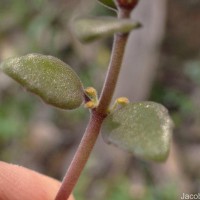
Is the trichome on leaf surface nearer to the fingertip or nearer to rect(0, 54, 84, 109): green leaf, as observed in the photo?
rect(0, 54, 84, 109): green leaf

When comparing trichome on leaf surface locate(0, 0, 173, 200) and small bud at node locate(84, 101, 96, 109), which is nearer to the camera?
trichome on leaf surface locate(0, 0, 173, 200)

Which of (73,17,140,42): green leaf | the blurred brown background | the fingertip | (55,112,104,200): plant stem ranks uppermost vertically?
(73,17,140,42): green leaf

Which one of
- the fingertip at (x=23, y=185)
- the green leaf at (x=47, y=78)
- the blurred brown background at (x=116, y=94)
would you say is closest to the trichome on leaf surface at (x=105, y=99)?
the green leaf at (x=47, y=78)

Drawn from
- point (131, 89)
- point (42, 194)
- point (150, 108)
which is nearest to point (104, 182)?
point (131, 89)

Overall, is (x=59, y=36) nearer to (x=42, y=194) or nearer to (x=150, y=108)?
(x=42, y=194)

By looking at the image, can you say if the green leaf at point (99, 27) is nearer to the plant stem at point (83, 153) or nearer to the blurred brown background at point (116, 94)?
the plant stem at point (83, 153)

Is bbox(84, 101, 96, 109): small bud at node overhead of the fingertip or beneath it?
overhead

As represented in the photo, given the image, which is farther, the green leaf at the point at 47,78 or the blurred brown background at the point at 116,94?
the blurred brown background at the point at 116,94

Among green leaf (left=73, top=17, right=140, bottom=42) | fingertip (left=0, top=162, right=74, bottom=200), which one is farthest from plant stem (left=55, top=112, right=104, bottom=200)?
fingertip (left=0, top=162, right=74, bottom=200)
